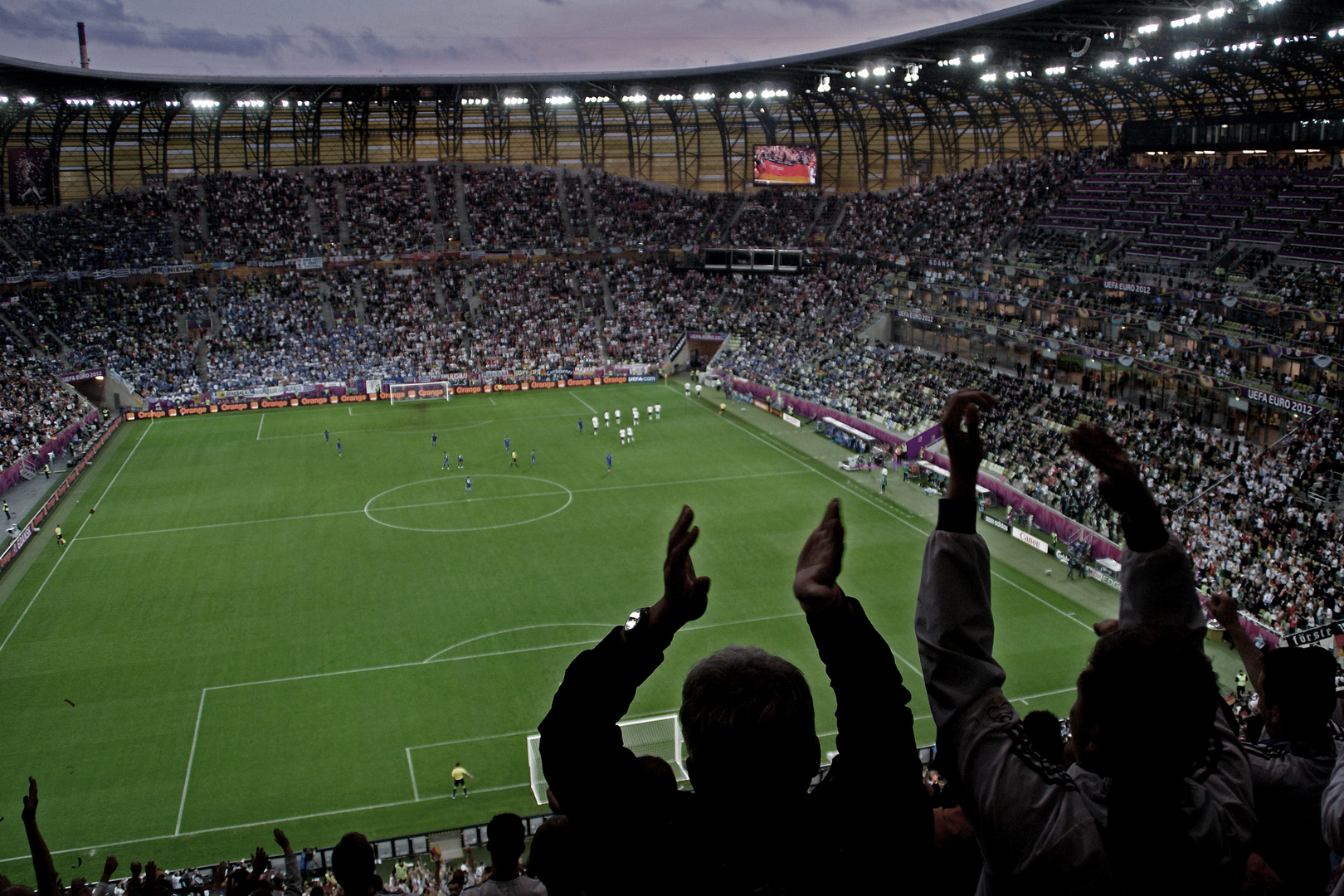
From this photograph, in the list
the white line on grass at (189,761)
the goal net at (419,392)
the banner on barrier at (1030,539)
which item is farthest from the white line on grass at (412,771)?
the goal net at (419,392)

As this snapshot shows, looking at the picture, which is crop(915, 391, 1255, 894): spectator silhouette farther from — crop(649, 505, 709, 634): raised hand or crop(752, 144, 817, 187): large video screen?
crop(752, 144, 817, 187): large video screen

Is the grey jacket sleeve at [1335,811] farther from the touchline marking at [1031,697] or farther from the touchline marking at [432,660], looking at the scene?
the touchline marking at [1031,697]

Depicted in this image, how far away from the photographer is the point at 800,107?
78.2 m

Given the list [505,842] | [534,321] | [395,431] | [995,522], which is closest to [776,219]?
[534,321]

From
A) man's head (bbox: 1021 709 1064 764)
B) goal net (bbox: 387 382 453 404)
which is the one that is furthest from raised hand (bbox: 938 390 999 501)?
goal net (bbox: 387 382 453 404)

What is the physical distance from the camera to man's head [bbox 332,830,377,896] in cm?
554

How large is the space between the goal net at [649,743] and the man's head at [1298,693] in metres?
17.4

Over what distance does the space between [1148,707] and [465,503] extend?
131 ft

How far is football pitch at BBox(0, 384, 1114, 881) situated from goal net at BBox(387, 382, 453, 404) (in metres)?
11.1

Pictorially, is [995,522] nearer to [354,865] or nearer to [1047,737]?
[1047,737]

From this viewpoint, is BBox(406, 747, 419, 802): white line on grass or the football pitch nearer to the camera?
BBox(406, 747, 419, 802): white line on grass

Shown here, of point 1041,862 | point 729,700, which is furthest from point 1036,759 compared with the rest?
point 729,700

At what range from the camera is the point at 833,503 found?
3.04m

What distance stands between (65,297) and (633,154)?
153ft
